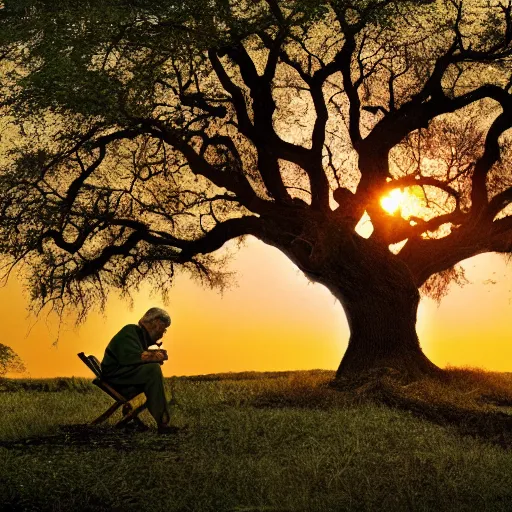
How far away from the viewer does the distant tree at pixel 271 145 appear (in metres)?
17.8

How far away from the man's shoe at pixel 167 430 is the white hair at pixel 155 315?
59.3 inches

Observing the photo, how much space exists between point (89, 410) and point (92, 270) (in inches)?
378

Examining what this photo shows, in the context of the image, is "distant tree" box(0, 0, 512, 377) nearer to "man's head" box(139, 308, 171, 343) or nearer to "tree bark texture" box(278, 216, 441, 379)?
"tree bark texture" box(278, 216, 441, 379)

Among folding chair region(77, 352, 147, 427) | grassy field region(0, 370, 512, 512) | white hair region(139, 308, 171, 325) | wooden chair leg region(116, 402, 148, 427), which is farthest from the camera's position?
wooden chair leg region(116, 402, 148, 427)

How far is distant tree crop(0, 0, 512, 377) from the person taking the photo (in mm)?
17844

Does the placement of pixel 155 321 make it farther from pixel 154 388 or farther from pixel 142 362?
pixel 154 388

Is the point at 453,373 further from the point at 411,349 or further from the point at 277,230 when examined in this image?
the point at 277,230

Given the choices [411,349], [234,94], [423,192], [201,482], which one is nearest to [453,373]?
[411,349]

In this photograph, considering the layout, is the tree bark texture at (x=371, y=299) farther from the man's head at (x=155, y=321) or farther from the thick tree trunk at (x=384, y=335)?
the man's head at (x=155, y=321)

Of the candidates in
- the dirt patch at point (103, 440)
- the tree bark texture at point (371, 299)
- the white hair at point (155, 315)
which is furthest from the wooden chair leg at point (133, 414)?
the tree bark texture at point (371, 299)

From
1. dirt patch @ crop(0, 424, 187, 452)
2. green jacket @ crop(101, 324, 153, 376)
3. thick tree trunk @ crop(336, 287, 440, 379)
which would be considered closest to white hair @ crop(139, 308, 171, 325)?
green jacket @ crop(101, 324, 153, 376)

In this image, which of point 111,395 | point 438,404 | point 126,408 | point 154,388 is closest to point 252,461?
point 154,388

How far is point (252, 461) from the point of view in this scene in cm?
1044

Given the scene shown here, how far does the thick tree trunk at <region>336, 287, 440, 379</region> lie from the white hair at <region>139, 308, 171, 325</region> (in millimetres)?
10488
